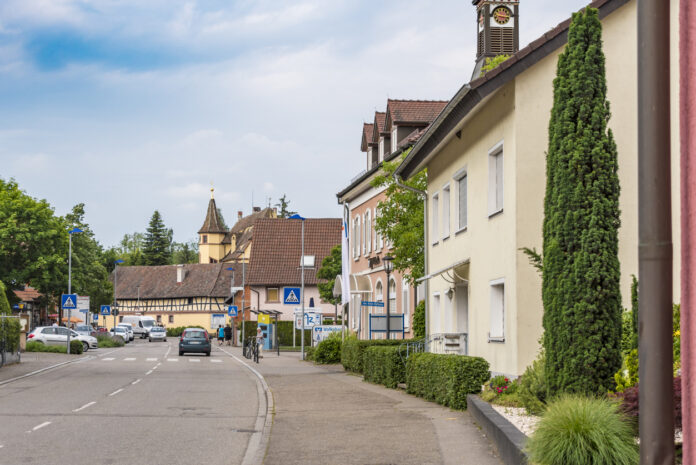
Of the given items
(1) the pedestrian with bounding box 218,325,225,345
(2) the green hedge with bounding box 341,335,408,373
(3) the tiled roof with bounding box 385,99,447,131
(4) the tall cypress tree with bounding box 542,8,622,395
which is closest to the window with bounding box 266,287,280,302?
(1) the pedestrian with bounding box 218,325,225,345

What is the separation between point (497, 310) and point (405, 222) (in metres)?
12.5

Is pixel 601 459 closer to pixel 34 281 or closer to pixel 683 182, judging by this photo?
pixel 683 182

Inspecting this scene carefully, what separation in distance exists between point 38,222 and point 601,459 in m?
65.0

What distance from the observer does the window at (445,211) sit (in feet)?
Answer: 83.2

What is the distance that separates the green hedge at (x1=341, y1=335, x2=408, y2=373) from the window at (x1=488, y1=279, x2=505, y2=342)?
32.6 ft

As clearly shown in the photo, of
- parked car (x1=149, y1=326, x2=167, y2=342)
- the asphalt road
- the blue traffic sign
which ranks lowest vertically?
parked car (x1=149, y1=326, x2=167, y2=342)

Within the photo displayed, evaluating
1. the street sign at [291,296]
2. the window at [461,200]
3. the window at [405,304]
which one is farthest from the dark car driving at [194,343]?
the window at [461,200]

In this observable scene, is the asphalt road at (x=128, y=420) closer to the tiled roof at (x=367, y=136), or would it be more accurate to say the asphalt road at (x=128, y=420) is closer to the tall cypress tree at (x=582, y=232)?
the tall cypress tree at (x=582, y=232)

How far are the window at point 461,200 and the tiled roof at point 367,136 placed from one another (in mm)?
21220

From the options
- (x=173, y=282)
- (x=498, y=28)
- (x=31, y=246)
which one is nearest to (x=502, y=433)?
(x=498, y=28)

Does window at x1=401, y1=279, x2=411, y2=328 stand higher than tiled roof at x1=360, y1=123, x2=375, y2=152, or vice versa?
tiled roof at x1=360, y1=123, x2=375, y2=152

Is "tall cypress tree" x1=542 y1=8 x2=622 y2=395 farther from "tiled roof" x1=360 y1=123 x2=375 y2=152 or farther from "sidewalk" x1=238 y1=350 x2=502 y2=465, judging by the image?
"tiled roof" x1=360 y1=123 x2=375 y2=152

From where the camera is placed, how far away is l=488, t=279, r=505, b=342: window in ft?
63.6

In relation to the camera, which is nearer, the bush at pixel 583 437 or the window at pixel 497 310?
the bush at pixel 583 437
